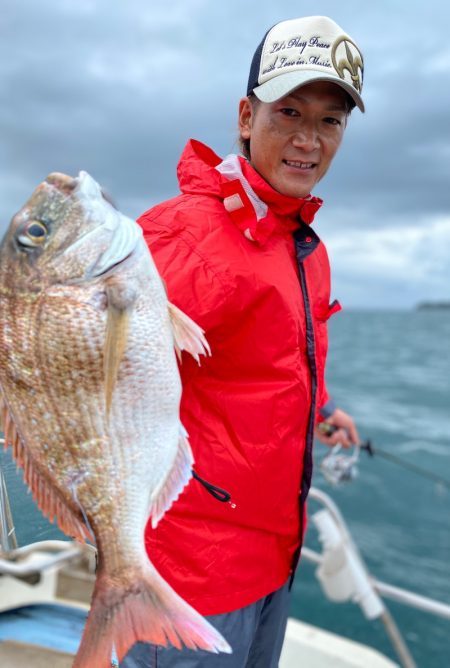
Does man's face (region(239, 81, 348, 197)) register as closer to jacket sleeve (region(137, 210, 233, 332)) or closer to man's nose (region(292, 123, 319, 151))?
man's nose (region(292, 123, 319, 151))

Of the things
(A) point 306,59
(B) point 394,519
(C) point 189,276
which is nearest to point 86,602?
(C) point 189,276

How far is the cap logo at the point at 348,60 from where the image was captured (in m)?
2.04

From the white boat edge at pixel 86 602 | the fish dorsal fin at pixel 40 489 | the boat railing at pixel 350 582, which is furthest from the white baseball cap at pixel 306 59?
the white boat edge at pixel 86 602

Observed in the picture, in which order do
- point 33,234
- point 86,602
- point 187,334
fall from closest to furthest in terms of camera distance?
point 33,234 → point 187,334 → point 86,602

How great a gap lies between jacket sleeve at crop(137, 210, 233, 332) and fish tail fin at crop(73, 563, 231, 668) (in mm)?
715

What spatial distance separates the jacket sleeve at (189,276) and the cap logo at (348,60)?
89 cm

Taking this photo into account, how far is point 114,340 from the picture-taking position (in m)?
1.33

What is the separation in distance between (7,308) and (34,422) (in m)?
0.27

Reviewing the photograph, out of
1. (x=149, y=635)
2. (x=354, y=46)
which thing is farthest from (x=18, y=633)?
(x=354, y=46)

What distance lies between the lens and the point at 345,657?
365 cm

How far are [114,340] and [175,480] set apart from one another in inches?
16.3

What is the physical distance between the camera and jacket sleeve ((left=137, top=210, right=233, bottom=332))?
165 centimetres

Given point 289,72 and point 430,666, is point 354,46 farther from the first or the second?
point 430,666

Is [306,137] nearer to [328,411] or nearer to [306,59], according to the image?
[306,59]
